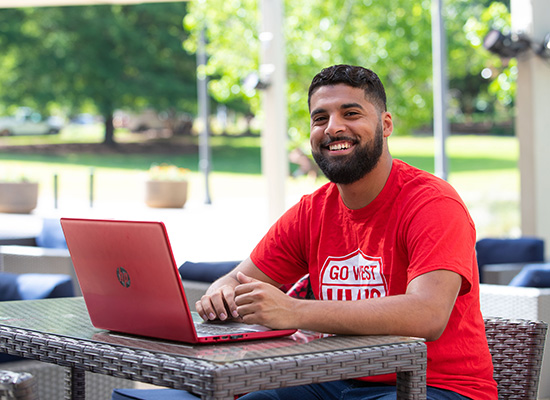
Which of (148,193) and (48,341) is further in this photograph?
(148,193)

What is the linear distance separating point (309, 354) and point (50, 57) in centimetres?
3163

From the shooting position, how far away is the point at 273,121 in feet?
27.6

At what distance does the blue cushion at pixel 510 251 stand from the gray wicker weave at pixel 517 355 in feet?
11.3

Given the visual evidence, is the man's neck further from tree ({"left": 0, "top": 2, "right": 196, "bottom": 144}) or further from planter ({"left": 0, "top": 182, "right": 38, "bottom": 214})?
tree ({"left": 0, "top": 2, "right": 196, "bottom": 144})

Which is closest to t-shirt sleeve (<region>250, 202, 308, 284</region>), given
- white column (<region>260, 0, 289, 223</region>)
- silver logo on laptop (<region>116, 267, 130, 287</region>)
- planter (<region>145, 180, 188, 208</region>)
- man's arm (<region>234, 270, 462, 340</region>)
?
man's arm (<region>234, 270, 462, 340</region>)

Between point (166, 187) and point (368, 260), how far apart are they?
15.7m

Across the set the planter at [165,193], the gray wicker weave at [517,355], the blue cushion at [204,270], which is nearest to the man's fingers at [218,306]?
the gray wicker weave at [517,355]

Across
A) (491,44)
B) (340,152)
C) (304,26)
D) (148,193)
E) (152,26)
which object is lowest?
(148,193)

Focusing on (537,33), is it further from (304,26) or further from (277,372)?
(304,26)

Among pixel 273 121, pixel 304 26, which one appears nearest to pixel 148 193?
pixel 304 26

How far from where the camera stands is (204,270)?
365 centimetres

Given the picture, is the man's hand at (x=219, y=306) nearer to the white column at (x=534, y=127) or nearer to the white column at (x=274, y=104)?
the white column at (x=534, y=127)

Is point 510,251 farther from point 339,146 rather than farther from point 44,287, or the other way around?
point 339,146

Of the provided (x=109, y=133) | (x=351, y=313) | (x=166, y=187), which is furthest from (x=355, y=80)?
(x=109, y=133)
